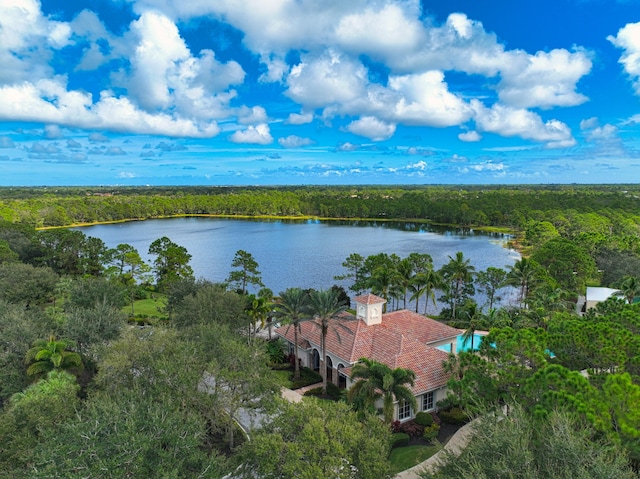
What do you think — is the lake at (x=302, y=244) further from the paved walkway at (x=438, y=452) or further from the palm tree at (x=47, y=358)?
the palm tree at (x=47, y=358)

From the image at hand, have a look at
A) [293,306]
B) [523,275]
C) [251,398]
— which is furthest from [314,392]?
[523,275]

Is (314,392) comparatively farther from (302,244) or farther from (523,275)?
(302,244)

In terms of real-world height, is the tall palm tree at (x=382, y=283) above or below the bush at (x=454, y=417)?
above

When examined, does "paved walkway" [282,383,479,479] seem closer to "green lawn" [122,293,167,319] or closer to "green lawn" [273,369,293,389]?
"green lawn" [273,369,293,389]

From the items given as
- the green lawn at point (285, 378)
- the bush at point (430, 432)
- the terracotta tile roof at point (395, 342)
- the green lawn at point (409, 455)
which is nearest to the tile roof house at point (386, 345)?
the terracotta tile roof at point (395, 342)

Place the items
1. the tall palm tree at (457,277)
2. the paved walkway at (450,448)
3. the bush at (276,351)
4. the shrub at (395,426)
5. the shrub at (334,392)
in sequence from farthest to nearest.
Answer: the tall palm tree at (457,277), the bush at (276,351), the shrub at (334,392), the shrub at (395,426), the paved walkway at (450,448)

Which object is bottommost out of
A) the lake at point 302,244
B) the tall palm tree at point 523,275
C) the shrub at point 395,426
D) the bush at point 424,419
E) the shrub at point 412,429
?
the shrub at point 412,429
